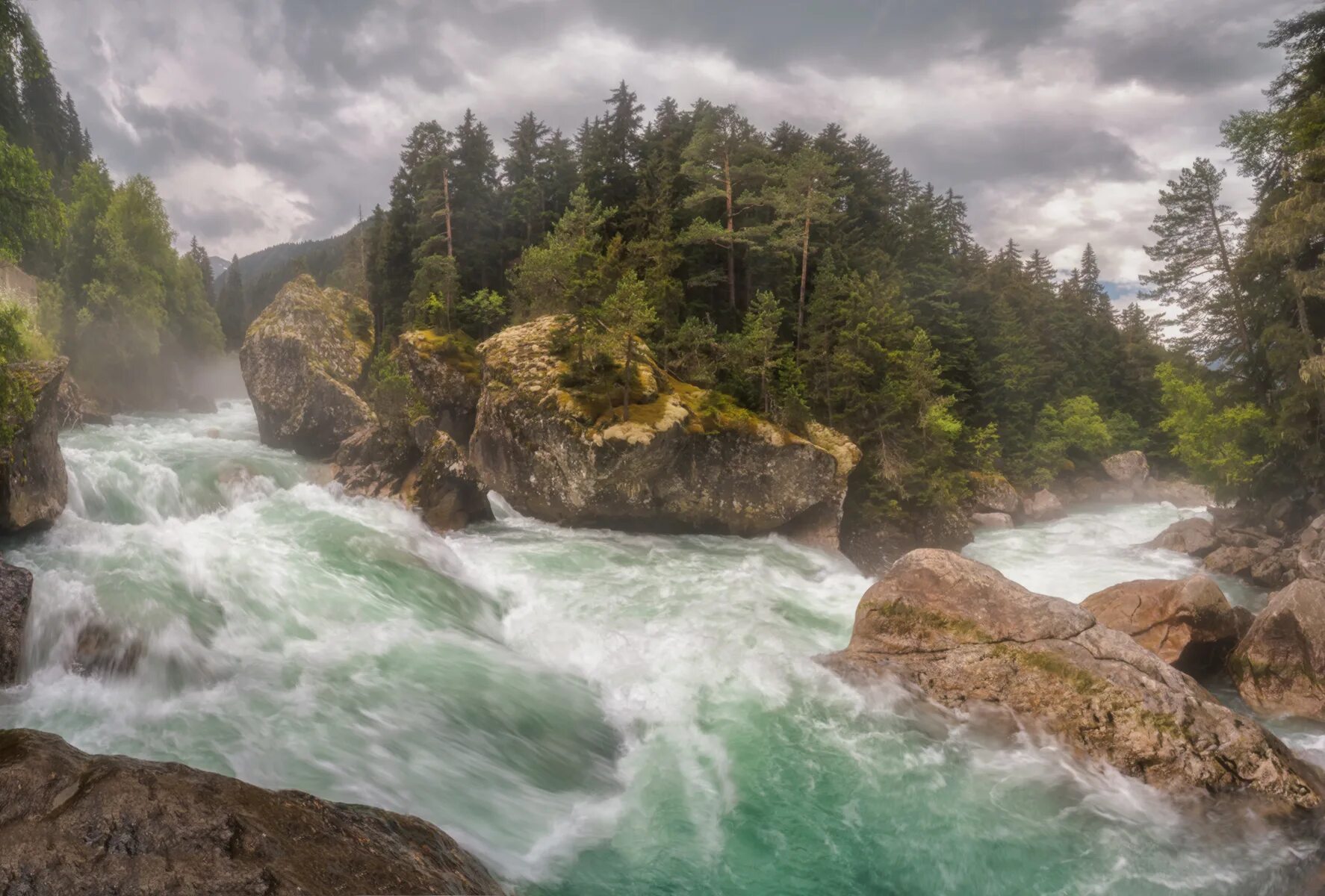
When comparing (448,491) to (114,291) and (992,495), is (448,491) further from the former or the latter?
(114,291)

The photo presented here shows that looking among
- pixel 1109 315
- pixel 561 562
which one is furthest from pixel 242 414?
pixel 1109 315

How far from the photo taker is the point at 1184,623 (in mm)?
13359

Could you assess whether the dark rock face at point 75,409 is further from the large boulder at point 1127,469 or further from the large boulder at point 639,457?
the large boulder at point 1127,469

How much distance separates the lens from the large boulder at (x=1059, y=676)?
9281 millimetres

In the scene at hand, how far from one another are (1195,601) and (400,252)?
42.7m

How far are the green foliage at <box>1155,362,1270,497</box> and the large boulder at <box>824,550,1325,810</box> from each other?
68.9 ft

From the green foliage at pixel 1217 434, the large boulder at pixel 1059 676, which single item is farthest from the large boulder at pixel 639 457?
the green foliage at pixel 1217 434

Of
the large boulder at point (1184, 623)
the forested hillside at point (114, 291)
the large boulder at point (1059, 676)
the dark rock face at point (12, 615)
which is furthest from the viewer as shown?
the forested hillside at point (114, 291)

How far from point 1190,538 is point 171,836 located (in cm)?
3350

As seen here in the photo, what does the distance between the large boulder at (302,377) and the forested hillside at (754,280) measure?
431cm

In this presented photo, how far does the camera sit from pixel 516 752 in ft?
32.3

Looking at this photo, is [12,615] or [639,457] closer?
[12,615]

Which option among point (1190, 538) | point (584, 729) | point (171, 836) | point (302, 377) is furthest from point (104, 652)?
point (1190, 538)

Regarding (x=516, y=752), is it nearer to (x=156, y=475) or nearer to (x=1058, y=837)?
(x=1058, y=837)
